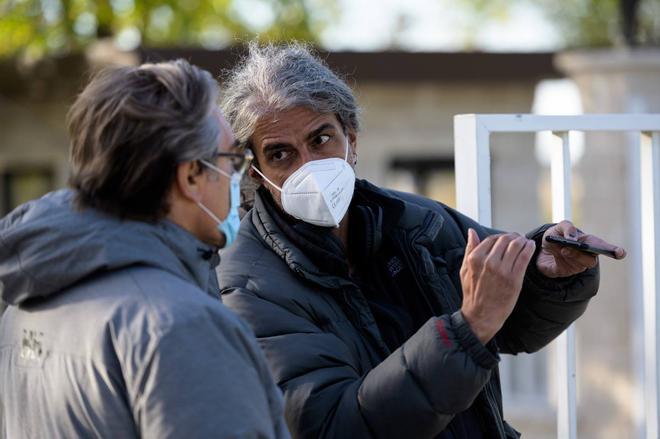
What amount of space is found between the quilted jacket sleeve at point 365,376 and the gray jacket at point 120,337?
380mm

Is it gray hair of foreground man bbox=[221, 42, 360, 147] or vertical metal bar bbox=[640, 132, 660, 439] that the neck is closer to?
gray hair of foreground man bbox=[221, 42, 360, 147]

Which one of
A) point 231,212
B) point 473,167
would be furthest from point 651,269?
point 231,212

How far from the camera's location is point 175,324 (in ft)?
6.40

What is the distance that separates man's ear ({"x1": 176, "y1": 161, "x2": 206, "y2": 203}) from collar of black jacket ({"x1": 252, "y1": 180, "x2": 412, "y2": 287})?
68 cm

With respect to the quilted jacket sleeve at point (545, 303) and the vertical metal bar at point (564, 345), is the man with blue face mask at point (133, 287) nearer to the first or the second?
the quilted jacket sleeve at point (545, 303)

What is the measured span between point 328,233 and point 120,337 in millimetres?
1025

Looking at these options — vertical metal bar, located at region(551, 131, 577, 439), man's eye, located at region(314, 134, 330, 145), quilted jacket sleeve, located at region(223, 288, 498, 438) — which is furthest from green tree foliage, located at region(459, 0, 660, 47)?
quilted jacket sleeve, located at region(223, 288, 498, 438)

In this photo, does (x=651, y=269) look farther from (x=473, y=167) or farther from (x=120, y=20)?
(x=120, y=20)

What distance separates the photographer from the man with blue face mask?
1.95 meters

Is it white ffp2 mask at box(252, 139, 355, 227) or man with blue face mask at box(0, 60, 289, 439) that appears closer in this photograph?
man with blue face mask at box(0, 60, 289, 439)

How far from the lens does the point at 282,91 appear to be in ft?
9.86

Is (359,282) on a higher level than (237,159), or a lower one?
lower

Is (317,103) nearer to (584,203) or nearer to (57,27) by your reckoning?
(584,203)

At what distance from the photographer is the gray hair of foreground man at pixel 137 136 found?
2.06 metres
